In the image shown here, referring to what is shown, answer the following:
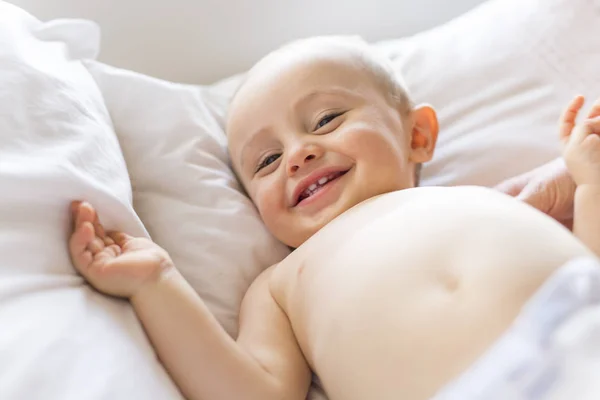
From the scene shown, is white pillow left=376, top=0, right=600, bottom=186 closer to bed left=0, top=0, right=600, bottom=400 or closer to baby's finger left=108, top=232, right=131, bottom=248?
bed left=0, top=0, right=600, bottom=400

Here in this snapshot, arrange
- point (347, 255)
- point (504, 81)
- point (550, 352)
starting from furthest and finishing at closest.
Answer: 1. point (504, 81)
2. point (347, 255)
3. point (550, 352)

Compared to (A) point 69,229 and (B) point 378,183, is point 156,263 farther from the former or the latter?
(B) point 378,183

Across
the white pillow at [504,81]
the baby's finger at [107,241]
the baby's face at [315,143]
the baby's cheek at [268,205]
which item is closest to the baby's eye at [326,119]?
the baby's face at [315,143]

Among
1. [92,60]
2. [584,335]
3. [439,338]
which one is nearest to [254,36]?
[92,60]

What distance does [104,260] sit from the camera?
27.7 inches

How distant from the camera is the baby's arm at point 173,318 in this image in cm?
71

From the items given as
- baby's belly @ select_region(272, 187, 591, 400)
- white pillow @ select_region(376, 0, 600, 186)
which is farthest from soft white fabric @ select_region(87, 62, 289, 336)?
white pillow @ select_region(376, 0, 600, 186)

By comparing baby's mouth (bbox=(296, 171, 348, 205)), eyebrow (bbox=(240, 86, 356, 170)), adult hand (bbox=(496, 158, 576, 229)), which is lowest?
adult hand (bbox=(496, 158, 576, 229))

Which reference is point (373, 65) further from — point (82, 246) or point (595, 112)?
point (82, 246)

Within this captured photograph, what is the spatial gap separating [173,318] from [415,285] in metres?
0.27

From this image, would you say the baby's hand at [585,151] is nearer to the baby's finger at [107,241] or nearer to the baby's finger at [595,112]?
the baby's finger at [595,112]

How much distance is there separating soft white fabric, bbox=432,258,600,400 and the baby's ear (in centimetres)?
41

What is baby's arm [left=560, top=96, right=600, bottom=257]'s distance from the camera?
0.84m

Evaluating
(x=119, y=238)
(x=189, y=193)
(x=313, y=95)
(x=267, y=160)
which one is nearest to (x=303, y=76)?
(x=313, y=95)
